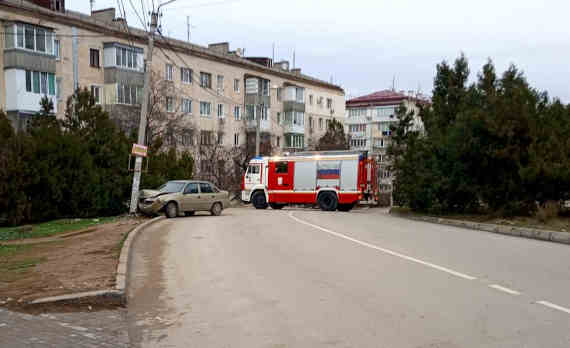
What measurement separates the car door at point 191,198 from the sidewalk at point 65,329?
16.7 metres

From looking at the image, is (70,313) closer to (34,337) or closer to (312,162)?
(34,337)

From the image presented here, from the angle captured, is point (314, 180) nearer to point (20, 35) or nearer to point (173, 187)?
point (173, 187)

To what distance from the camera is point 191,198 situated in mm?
23688

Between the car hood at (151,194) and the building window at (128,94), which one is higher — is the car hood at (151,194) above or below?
below

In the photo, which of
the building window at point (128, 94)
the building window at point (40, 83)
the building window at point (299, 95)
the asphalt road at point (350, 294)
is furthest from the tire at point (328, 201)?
the building window at point (299, 95)

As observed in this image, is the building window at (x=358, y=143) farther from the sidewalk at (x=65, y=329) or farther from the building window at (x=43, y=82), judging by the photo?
the sidewalk at (x=65, y=329)

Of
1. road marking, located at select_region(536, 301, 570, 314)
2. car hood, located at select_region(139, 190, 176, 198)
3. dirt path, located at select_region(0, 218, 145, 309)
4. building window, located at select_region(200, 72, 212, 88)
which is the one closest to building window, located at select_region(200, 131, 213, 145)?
building window, located at select_region(200, 72, 212, 88)

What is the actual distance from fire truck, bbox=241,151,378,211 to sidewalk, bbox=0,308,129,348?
24019mm

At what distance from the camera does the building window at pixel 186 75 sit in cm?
4934

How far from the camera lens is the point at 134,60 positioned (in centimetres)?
4244

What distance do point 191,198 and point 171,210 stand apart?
3.96 ft

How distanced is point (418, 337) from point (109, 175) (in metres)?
21.5

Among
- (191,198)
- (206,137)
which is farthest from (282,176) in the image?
(206,137)

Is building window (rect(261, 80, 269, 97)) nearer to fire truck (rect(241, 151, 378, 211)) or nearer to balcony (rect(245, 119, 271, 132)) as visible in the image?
balcony (rect(245, 119, 271, 132))
